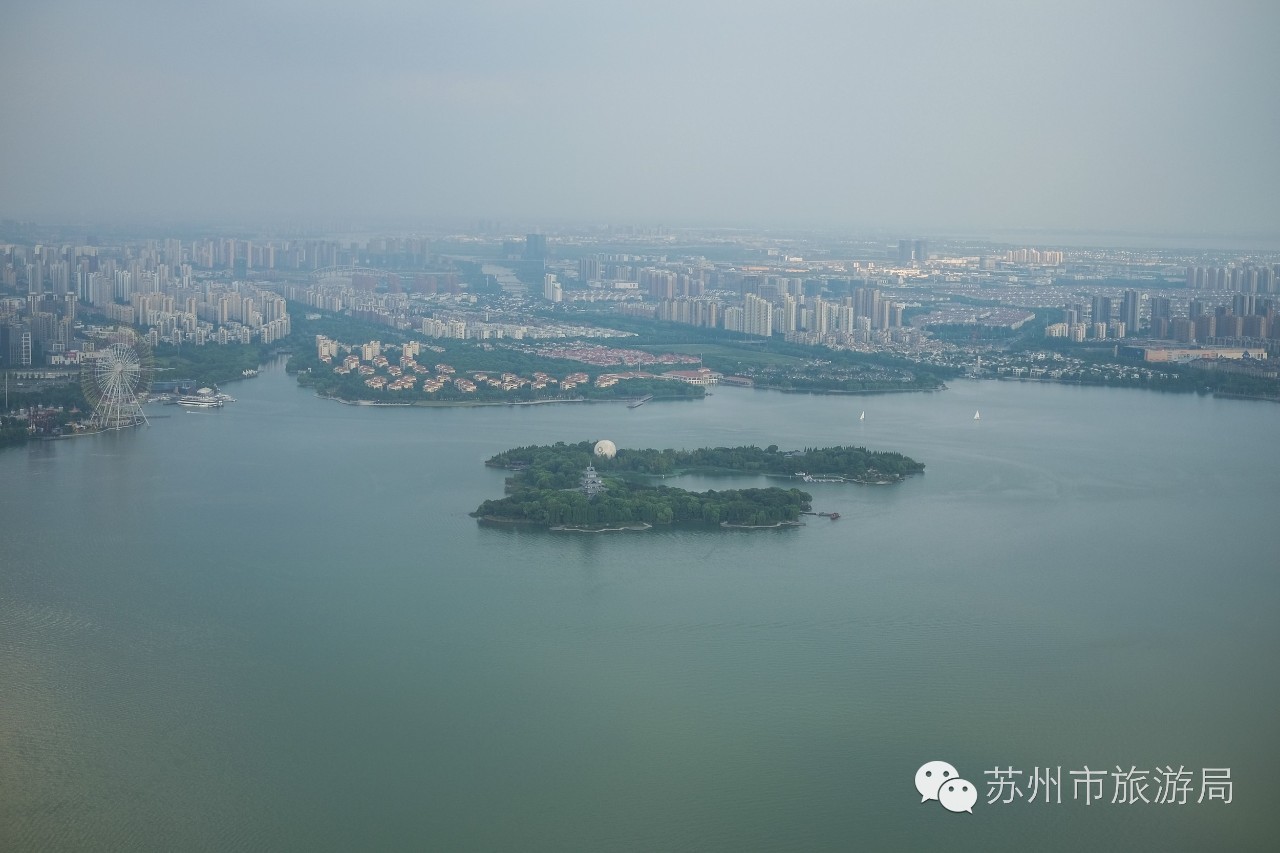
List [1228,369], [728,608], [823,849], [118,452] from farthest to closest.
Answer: [1228,369]
[118,452]
[728,608]
[823,849]

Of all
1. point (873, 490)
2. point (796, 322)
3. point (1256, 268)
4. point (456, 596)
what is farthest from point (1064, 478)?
point (1256, 268)

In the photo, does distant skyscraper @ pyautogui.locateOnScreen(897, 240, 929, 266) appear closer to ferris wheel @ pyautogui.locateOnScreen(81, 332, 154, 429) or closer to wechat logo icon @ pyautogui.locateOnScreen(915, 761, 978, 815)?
ferris wheel @ pyautogui.locateOnScreen(81, 332, 154, 429)

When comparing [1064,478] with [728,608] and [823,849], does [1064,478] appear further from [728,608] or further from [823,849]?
[823,849]

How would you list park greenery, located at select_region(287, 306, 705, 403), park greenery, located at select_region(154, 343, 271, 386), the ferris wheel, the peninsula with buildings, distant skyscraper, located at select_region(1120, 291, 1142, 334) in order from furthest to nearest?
distant skyscraper, located at select_region(1120, 291, 1142, 334)
park greenery, located at select_region(154, 343, 271, 386)
the peninsula with buildings
park greenery, located at select_region(287, 306, 705, 403)
the ferris wheel

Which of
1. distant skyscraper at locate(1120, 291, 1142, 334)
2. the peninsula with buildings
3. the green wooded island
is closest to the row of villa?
the peninsula with buildings

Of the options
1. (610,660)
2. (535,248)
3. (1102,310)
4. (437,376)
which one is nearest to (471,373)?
(437,376)

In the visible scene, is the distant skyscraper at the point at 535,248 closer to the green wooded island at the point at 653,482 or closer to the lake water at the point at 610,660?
the green wooded island at the point at 653,482
